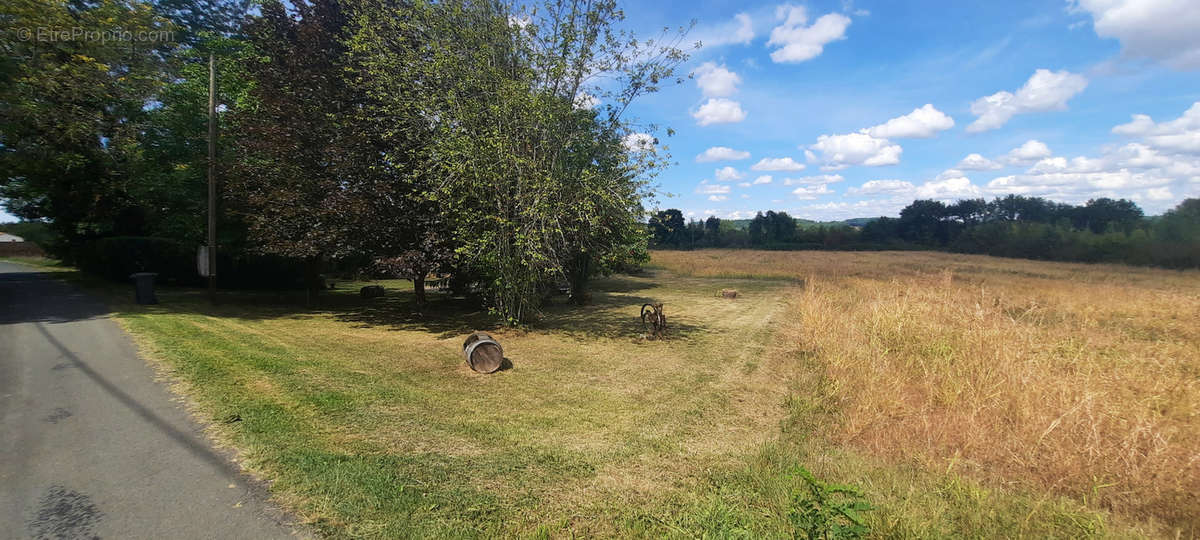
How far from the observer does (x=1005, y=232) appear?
211 ft

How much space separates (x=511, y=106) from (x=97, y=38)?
12.7 metres

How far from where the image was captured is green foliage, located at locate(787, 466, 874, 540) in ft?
10.6

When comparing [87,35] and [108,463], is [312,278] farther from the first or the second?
[108,463]

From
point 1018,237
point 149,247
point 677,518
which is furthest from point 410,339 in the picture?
point 1018,237

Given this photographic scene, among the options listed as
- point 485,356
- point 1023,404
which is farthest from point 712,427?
point 485,356

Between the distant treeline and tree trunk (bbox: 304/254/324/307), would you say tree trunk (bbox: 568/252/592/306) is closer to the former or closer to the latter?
the distant treeline

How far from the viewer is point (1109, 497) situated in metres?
4.17

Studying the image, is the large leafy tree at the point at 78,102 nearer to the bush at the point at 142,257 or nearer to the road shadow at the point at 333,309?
the bush at the point at 142,257

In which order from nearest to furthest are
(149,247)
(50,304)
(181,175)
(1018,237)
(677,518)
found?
(677,518) → (50,304) → (181,175) → (149,247) → (1018,237)

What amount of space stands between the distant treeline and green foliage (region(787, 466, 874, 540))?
8474 mm

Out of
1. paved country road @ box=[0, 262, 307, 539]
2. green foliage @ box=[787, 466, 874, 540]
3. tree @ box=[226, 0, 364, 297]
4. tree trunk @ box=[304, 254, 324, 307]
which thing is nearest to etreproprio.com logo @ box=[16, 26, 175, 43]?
tree @ box=[226, 0, 364, 297]

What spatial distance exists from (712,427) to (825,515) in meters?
2.69

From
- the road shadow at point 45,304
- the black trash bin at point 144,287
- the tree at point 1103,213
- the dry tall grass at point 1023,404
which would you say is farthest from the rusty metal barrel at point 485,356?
the tree at point 1103,213

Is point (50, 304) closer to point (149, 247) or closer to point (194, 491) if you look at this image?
point (149, 247)
